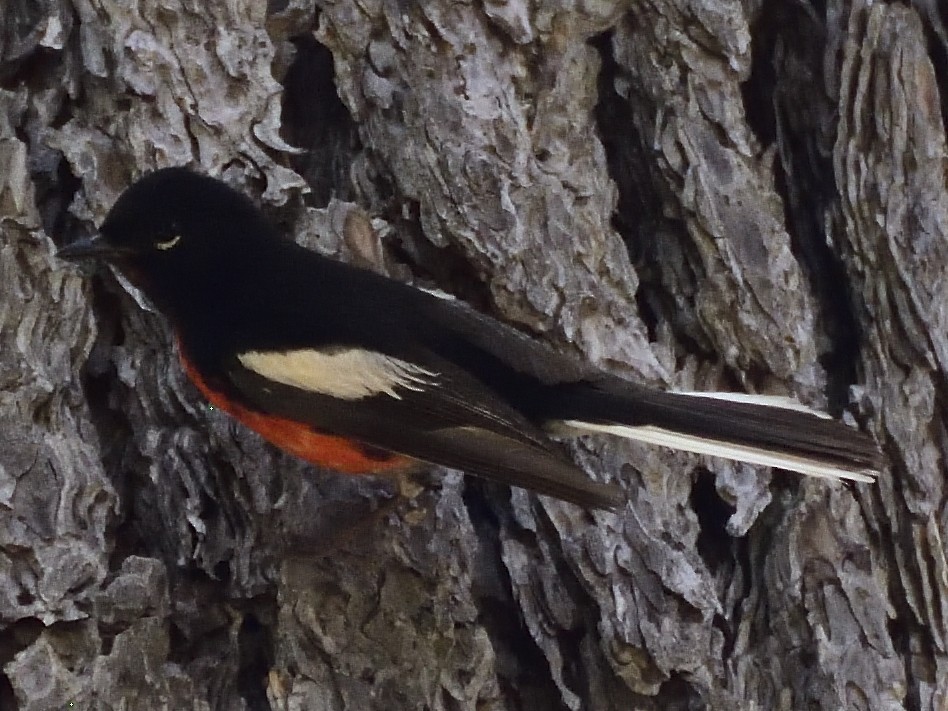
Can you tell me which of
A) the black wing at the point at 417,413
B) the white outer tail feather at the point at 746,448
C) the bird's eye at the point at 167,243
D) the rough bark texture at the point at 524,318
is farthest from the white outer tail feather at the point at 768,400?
the bird's eye at the point at 167,243

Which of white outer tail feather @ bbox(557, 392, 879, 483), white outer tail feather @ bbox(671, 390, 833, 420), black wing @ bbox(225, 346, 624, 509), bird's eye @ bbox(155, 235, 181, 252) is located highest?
bird's eye @ bbox(155, 235, 181, 252)

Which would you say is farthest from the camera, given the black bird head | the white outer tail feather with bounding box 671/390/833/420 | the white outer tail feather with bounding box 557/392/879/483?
the black bird head

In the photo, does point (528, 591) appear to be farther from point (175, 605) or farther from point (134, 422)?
point (134, 422)

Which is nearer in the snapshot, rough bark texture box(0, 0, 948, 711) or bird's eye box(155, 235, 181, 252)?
rough bark texture box(0, 0, 948, 711)

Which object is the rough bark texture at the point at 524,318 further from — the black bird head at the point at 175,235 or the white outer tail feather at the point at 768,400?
the white outer tail feather at the point at 768,400

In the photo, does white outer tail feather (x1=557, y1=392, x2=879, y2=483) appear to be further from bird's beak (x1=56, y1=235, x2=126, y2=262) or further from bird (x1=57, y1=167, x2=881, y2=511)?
Result: bird's beak (x1=56, y1=235, x2=126, y2=262)

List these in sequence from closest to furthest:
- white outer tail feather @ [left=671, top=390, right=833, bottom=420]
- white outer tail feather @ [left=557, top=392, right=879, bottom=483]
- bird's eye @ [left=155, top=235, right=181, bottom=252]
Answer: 1. white outer tail feather @ [left=557, top=392, right=879, bottom=483]
2. white outer tail feather @ [left=671, top=390, right=833, bottom=420]
3. bird's eye @ [left=155, top=235, right=181, bottom=252]

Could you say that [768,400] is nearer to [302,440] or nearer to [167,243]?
[302,440]

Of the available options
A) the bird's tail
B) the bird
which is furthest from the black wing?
the bird's tail
